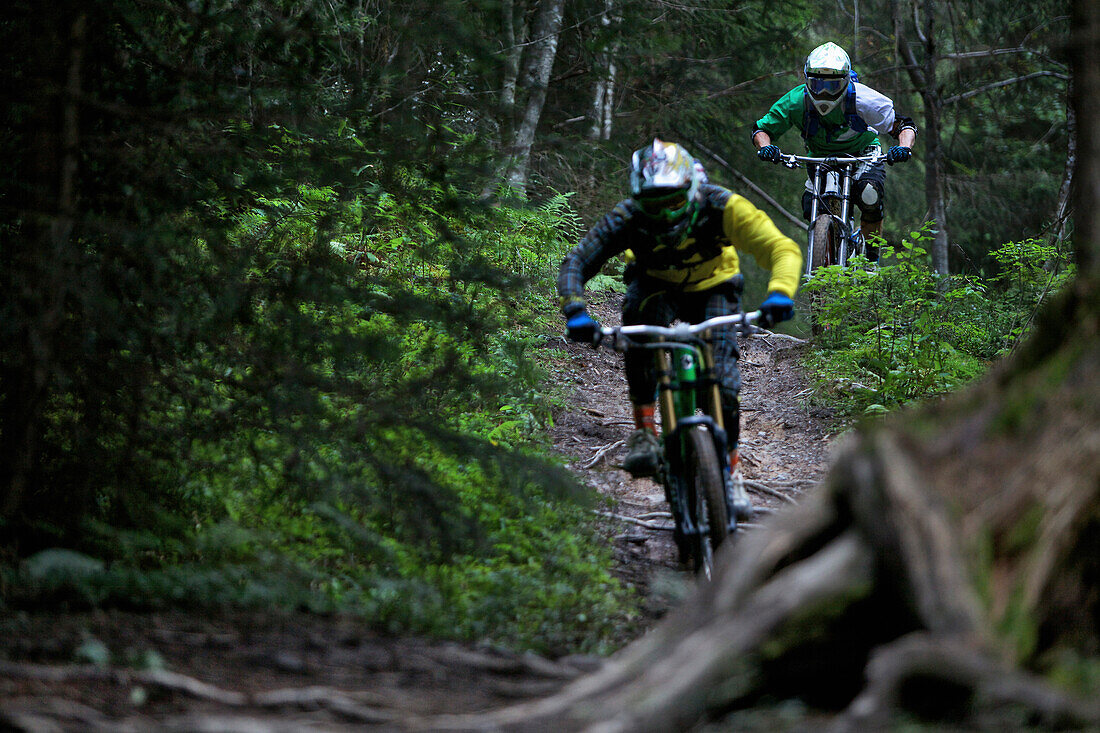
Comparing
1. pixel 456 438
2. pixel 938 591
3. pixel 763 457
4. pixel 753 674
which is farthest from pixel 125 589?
pixel 763 457

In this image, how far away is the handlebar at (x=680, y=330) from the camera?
469 centimetres

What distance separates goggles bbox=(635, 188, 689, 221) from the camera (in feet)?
15.9

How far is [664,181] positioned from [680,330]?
2.72 feet

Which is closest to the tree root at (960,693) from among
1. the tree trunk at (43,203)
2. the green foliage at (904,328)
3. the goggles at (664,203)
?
the goggles at (664,203)

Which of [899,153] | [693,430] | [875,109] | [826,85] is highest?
[826,85]

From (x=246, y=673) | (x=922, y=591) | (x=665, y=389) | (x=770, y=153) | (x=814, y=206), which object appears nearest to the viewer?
(x=922, y=591)

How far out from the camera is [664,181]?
482cm

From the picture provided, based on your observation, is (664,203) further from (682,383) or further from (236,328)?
(236,328)

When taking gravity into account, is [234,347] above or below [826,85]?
below

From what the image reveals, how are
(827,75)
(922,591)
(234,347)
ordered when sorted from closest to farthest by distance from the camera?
(922,591)
(234,347)
(827,75)

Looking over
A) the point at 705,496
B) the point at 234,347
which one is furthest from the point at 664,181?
the point at 234,347

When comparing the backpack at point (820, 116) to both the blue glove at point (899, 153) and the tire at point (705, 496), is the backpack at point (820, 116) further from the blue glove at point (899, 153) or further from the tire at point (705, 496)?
the tire at point (705, 496)

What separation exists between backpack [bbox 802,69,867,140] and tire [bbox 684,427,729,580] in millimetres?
6783

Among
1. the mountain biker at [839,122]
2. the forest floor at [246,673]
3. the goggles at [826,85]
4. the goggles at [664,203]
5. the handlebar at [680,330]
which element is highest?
the goggles at [826,85]
